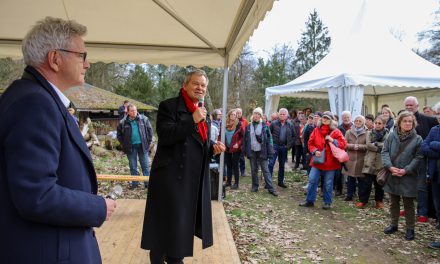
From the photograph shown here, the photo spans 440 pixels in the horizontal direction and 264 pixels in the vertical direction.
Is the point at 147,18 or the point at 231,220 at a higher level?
the point at 147,18

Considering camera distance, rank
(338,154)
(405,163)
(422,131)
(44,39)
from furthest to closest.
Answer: (338,154), (422,131), (405,163), (44,39)

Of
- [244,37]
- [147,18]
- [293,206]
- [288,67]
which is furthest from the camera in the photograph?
[288,67]

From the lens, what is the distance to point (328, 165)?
679 cm

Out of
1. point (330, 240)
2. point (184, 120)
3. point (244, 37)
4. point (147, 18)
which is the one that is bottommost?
point (330, 240)

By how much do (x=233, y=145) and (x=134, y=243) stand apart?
185 inches

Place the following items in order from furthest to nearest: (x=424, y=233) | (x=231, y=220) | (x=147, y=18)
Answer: (x=231, y=220), (x=424, y=233), (x=147, y=18)

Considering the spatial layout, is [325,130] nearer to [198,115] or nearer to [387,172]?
[387,172]

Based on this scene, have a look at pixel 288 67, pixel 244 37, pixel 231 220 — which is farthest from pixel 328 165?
pixel 288 67

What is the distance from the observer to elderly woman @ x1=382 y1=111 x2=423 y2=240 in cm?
507

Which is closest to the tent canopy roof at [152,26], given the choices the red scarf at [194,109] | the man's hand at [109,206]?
the red scarf at [194,109]

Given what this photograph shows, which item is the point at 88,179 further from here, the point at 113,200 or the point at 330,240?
the point at 330,240

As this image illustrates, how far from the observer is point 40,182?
1226mm

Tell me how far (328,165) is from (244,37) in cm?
375

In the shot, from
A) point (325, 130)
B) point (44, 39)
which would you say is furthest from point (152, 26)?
point (325, 130)
